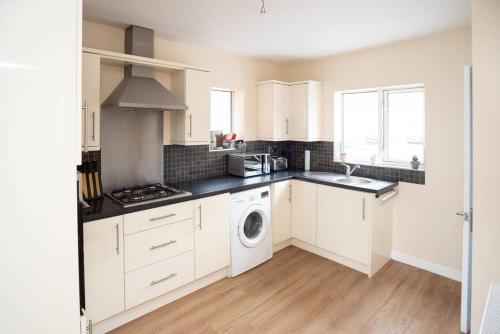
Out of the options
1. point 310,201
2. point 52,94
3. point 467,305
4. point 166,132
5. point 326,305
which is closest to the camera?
point 52,94

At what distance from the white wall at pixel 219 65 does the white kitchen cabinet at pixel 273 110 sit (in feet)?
0.33

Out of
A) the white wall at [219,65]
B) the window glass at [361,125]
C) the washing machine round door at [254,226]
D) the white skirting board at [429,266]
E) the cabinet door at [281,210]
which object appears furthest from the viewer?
the window glass at [361,125]

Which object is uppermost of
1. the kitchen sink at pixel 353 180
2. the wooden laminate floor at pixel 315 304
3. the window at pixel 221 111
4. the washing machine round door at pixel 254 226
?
the window at pixel 221 111

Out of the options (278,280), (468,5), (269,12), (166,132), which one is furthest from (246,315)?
(468,5)

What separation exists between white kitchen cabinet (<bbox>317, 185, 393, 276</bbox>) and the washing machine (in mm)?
613

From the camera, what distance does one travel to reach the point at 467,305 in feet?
6.68

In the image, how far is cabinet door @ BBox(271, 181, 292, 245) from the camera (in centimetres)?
332

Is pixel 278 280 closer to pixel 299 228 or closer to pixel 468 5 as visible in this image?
pixel 299 228

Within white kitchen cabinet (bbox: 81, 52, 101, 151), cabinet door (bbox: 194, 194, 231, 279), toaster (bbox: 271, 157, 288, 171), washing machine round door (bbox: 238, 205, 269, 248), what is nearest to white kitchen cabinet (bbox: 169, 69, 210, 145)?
cabinet door (bbox: 194, 194, 231, 279)

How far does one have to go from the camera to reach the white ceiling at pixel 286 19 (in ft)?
7.00

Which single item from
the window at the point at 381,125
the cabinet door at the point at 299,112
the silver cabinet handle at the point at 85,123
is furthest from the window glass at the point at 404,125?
the silver cabinet handle at the point at 85,123

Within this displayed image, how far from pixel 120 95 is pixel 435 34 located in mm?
2904

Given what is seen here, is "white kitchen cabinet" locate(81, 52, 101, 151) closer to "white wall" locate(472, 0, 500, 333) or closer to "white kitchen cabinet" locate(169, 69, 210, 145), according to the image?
"white kitchen cabinet" locate(169, 69, 210, 145)

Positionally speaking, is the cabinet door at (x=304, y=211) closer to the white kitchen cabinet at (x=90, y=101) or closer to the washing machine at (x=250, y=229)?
the washing machine at (x=250, y=229)
